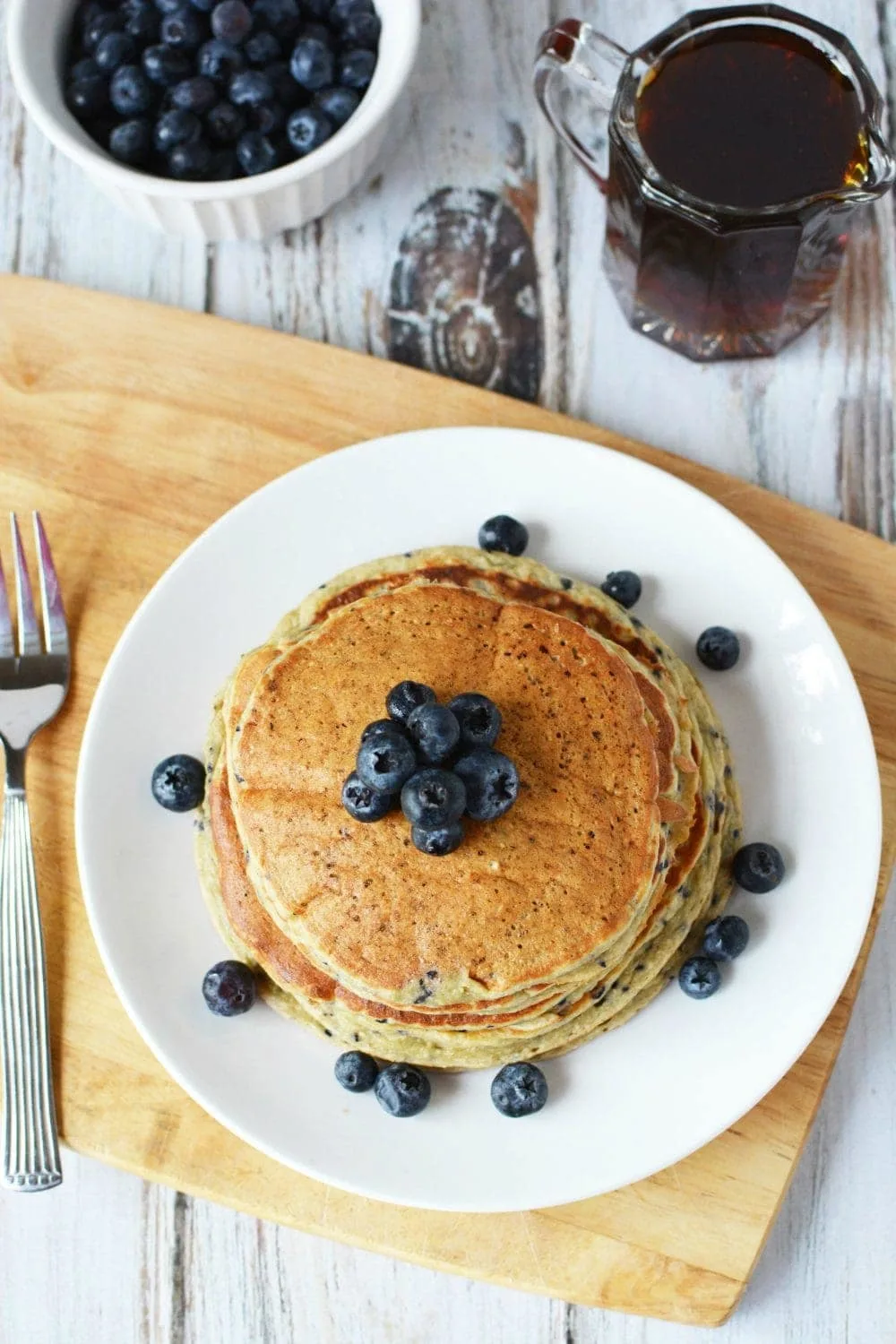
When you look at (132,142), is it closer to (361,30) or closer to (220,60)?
(220,60)

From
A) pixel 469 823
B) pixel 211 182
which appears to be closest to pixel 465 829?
pixel 469 823

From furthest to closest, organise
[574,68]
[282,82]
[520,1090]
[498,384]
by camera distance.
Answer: [498,384]
[282,82]
[574,68]
[520,1090]

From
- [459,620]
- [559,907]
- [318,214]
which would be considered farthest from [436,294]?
[559,907]

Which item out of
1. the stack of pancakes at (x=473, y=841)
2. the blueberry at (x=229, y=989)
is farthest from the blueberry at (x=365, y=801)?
the blueberry at (x=229, y=989)

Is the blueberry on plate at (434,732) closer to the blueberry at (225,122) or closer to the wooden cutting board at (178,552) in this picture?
the wooden cutting board at (178,552)

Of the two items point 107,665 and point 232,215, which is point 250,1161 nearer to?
point 107,665

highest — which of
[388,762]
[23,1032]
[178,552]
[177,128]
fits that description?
[177,128]

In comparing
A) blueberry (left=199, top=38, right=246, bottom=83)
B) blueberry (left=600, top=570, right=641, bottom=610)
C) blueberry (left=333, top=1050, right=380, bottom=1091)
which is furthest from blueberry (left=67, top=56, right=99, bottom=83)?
blueberry (left=333, top=1050, right=380, bottom=1091)
